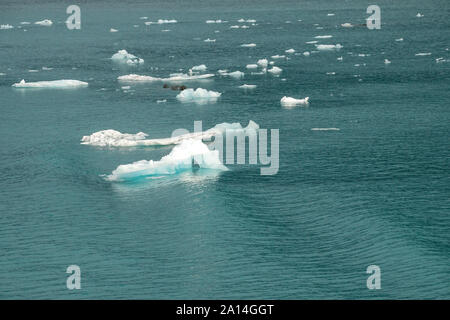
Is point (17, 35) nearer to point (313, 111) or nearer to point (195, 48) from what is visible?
point (195, 48)

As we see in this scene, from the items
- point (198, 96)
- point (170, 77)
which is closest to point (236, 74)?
point (170, 77)

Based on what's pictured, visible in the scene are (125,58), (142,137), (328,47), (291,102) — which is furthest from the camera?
(328,47)

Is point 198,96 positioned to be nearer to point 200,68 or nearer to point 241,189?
point 200,68

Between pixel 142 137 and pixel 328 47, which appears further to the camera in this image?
pixel 328 47

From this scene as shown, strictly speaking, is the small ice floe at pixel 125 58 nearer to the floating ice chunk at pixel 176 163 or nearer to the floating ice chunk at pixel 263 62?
the floating ice chunk at pixel 263 62

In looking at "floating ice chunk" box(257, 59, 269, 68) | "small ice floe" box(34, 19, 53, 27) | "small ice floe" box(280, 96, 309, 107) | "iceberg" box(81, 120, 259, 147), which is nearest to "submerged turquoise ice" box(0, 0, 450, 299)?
"small ice floe" box(280, 96, 309, 107)

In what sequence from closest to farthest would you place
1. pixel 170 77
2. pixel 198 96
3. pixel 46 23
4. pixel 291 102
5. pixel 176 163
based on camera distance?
pixel 176 163, pixel 291 102, pixel 198 96, pixel 170 77, pixel 46 23
